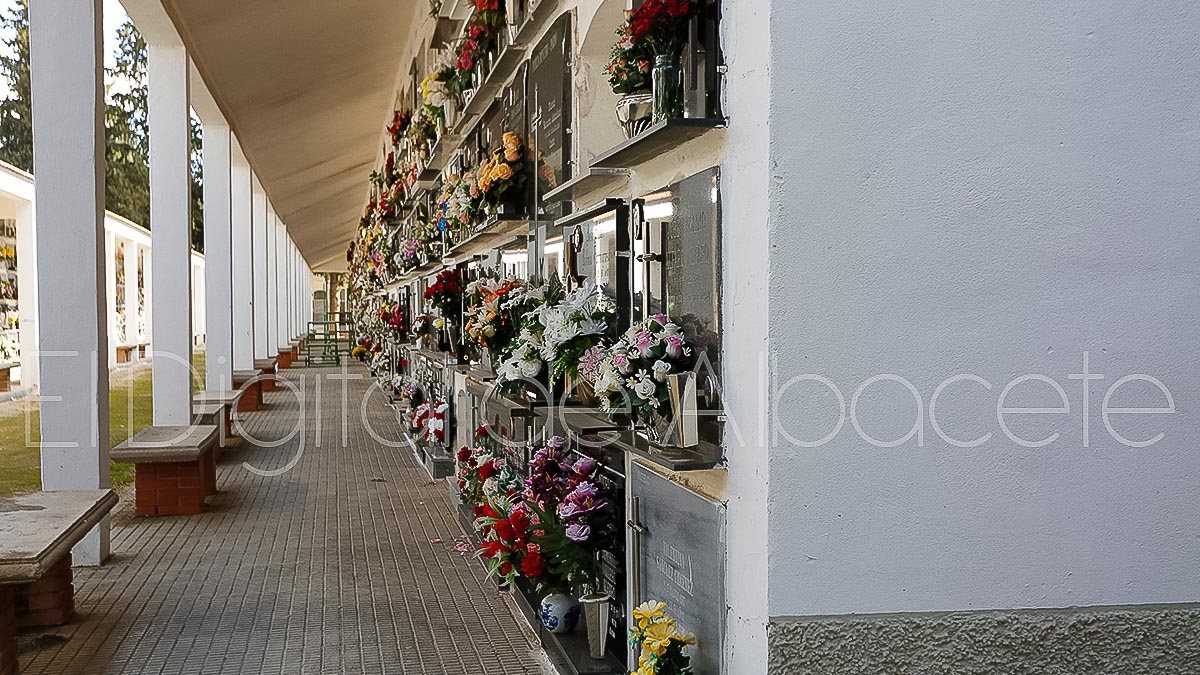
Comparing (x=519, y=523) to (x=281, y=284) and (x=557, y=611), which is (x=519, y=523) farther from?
(x=281, y=284)

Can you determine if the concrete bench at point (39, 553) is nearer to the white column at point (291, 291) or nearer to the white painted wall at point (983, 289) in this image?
the white painted wall at point (983, 289)

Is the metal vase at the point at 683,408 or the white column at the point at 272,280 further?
the white column at the point at 272,280

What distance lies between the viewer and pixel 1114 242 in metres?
2.74

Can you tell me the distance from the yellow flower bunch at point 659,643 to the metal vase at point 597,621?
668 millimetres

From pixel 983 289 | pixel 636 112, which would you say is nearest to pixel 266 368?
pixel 636 112

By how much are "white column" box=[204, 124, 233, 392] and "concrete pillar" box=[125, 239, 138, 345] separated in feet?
19.5

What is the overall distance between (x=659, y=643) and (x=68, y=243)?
391 centimetres

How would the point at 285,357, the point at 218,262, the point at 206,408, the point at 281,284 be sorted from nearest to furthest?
the point at 206,408 → the point at 218,262 → the point at 281,284 → the point at 285,357

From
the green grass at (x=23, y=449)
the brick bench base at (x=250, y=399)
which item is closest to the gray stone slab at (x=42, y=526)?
the green grass at (x=23, y=449)

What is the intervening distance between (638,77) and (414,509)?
4737 millimetres

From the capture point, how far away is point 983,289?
2.68 m

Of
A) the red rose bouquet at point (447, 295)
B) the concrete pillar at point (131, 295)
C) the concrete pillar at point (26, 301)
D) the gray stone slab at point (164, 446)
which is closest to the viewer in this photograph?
the red rose bouquet at point (447, 295)

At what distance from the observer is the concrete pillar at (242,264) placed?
14.0m

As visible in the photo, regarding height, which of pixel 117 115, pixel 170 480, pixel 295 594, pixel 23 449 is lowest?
pixel 295 594
